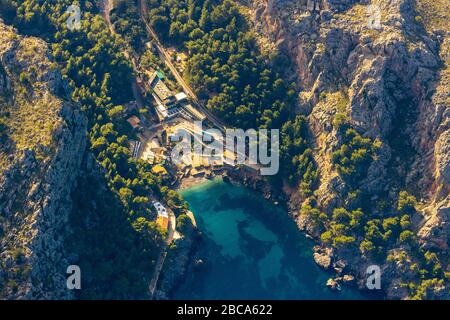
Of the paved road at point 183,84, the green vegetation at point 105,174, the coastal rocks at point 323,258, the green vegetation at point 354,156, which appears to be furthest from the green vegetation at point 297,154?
the green vegetation at point 105,174

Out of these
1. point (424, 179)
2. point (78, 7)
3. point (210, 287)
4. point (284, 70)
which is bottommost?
point (210, 287)

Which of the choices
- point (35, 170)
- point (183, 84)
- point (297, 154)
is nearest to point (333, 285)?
point (297, 154)

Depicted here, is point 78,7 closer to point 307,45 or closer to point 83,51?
point 83,51

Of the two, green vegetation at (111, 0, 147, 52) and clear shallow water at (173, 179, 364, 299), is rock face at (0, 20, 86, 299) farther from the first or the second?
green vegetation at (111, 0, 147, 52)

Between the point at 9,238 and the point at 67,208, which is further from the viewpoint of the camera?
the point at 67,208

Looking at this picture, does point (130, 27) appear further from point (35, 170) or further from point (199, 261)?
point (199, 261)
